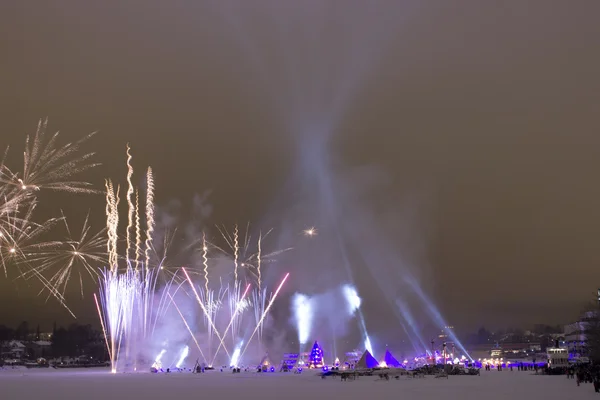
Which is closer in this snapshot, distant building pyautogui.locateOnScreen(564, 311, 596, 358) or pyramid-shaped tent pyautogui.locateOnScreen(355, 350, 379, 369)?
pyramid-shaped tent pyautogui.locateOnScreen(355, 350, 379, 369)

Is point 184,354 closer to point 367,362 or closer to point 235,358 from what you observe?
point 235,358

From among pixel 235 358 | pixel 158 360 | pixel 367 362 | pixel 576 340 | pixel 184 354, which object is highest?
pixel 576 340

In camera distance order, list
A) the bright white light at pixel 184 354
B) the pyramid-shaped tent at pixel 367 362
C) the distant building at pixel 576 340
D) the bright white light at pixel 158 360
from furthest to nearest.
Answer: the distant building at pixel 576 340 < the bright white light at pixel 184 354 < the bright white light at pixel 158 360 < the pyramid-shaped tent at pixel 367 362

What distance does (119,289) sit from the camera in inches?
2525

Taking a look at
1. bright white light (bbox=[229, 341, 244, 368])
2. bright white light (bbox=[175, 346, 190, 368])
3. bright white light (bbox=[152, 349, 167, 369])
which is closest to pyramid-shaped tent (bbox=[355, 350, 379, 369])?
bright white light (bbox=[229, 341, 244, 368])

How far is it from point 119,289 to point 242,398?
106ft

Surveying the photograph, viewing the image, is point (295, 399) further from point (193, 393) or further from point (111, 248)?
point (111, 248)

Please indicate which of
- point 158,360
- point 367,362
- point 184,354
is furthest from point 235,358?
point 367,362

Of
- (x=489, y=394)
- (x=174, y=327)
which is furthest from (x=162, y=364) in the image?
(x=489, y=394)

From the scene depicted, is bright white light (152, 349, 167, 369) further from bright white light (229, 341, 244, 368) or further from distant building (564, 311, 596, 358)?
distant building (564, 311, 596, 358)

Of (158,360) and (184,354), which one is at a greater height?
(184,354)

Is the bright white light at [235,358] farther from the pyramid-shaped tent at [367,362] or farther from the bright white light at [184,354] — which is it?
the pyramid-shaped tent at [367,362]

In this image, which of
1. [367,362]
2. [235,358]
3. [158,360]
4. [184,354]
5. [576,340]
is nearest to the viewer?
[367,362]

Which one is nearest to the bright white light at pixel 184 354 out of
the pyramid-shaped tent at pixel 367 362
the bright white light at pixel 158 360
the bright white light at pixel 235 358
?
the bright white light at pixel 158 360
